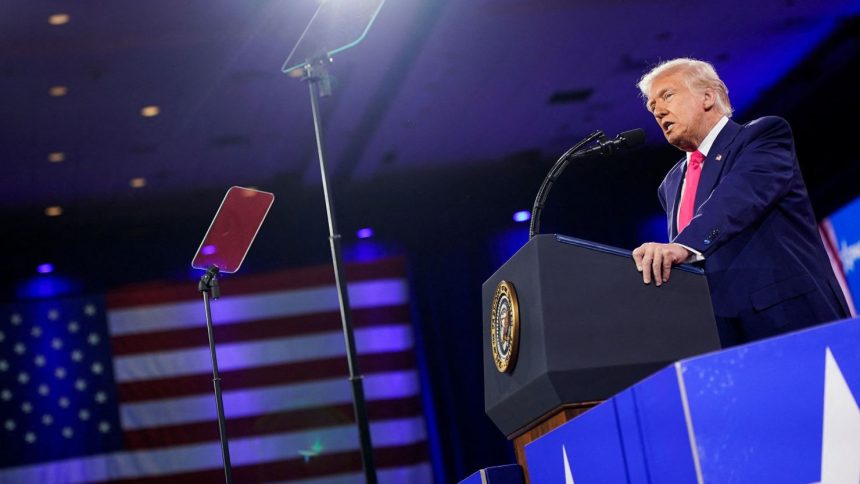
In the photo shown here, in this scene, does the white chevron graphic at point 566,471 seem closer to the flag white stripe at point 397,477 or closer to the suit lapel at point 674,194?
the suit lapel at point 674,194

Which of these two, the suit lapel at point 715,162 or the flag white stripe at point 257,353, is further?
the flag white stripe at point 257,353

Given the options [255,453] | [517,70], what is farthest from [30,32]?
[255,453]

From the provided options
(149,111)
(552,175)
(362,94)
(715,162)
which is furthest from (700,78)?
(149,111)

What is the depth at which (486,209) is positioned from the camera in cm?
745

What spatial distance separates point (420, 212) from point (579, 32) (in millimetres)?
2220

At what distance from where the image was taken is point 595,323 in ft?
4.72

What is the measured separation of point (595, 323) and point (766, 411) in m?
0.43

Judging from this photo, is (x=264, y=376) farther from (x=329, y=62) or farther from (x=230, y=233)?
(x=329, y=62)

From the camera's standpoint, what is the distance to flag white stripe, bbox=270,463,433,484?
6.79 metres

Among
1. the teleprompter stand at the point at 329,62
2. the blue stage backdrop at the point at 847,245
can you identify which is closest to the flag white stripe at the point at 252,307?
the blue stage backdrop at the point at 847,245

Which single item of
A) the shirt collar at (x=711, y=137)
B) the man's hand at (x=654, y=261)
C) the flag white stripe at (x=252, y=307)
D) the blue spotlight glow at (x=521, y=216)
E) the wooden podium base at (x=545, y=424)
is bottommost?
the wooden podium base at (x=545, y=424)

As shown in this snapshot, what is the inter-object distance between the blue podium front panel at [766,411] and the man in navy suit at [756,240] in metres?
0.45

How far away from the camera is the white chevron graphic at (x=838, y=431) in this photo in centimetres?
102

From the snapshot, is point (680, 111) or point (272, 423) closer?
point (680, 111)
